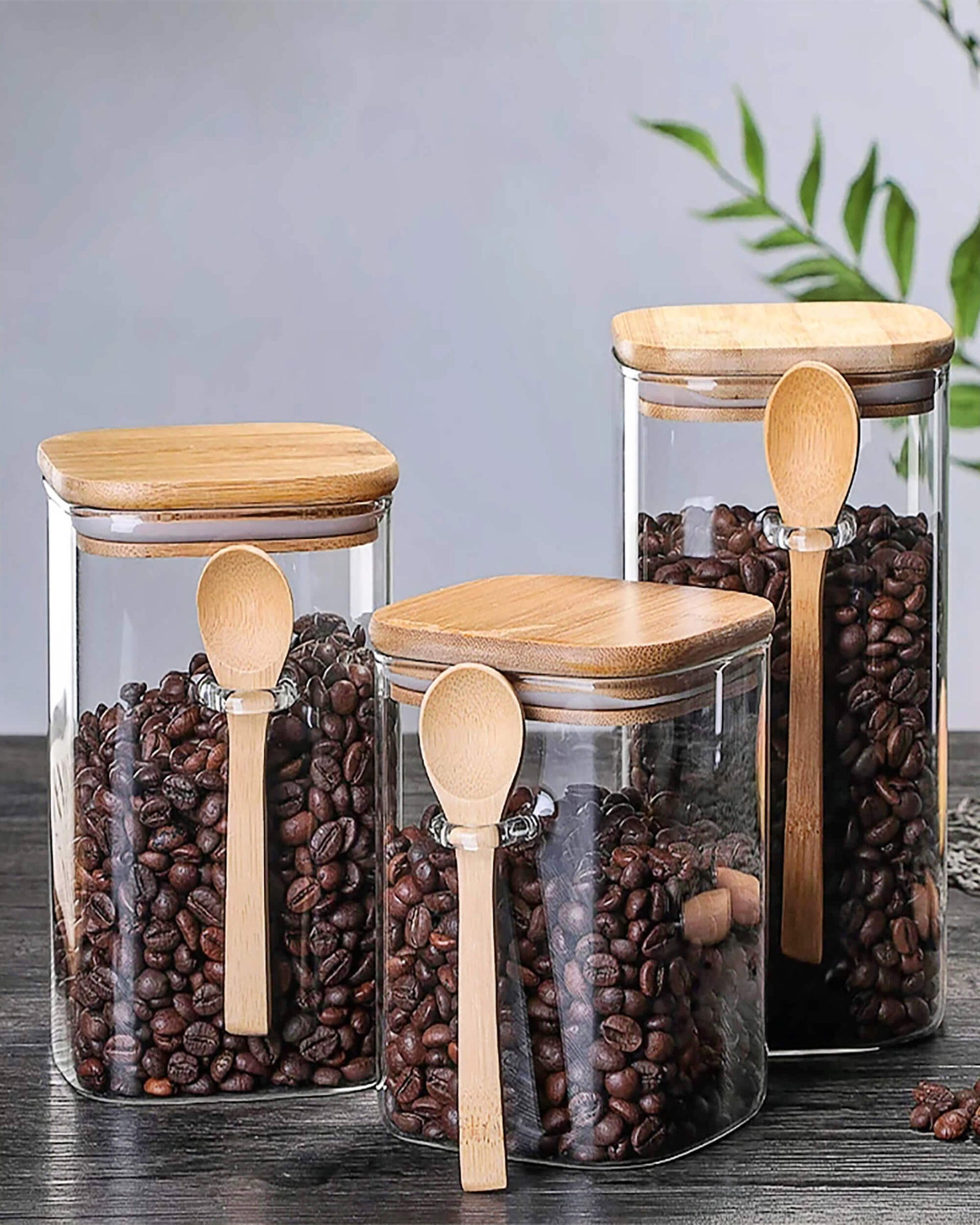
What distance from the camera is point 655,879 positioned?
74 cm

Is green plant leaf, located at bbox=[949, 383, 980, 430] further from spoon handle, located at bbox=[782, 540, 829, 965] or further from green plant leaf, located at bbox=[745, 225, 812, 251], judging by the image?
spoon handle, located at bbox=[782, 540, 829, 965]

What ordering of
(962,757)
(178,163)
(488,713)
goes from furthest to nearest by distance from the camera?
(178,163) < (962,757) < (488,713)

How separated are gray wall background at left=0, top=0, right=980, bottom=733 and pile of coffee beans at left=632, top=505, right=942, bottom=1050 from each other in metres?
1.05

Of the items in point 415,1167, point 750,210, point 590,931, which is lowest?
point 415,1167

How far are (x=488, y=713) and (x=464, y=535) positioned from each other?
1.22m

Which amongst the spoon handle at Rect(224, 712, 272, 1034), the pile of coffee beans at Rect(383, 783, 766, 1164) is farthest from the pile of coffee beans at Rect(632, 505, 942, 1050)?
the spoon handle at Rect(224, 712, 272, 1034)

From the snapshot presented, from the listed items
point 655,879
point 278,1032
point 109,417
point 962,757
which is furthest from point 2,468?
point 655,879

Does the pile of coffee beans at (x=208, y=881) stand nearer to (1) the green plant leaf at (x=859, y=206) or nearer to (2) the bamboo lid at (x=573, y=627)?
(2) the bamboo lid at (x=573, y=627)

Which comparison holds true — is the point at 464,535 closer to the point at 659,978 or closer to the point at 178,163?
the point at 178,163

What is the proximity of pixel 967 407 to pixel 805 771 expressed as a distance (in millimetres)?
534

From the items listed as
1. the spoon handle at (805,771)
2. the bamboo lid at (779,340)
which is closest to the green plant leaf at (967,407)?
the bamboo lid at (779,340)

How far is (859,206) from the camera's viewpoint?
1331mm

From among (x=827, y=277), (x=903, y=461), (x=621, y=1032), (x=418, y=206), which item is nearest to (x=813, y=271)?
(x=827, y=277)

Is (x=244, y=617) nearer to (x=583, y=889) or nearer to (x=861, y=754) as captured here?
(x=583, y=889)
